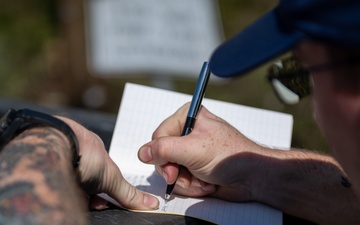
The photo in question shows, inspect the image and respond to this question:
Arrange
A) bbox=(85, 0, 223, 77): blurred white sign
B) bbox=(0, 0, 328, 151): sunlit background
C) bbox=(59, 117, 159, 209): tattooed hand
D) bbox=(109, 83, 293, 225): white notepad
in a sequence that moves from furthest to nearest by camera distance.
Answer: bbox=(0, 0, 328, 151): sunlit background
bbox=(85, 0, 223, 77): blurred white sign
bbox=(109, 83, 293, 225): white notepad
bbox=(59, 117, 159, 209): tattooed hand

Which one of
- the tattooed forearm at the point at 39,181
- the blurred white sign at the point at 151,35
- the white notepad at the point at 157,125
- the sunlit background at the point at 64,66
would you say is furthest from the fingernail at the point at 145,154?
the sunlit background at the point at 64,66

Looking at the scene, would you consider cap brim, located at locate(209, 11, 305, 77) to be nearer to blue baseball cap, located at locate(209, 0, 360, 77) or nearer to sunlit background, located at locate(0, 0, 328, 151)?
blue baseball cap, located at locate(209, 0, 360, 77)

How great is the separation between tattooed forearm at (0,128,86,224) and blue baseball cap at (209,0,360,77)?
296 mm

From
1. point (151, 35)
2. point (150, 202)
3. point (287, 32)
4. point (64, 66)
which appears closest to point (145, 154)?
point (150, 202)

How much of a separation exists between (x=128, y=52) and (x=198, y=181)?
4.73 ft

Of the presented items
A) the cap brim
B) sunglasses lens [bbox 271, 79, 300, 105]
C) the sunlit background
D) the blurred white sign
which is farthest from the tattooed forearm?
the sunlit background

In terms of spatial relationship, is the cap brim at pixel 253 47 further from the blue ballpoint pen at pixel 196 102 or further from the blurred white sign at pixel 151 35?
the blurred white sign at pixel 151 35

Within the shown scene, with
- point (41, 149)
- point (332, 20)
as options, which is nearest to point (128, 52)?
point (41, 149)

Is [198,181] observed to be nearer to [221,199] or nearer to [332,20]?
[221,199]

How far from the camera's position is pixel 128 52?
2.59 metres

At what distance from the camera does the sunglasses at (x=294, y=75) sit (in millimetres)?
846

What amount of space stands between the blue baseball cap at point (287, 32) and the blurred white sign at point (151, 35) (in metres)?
1.55

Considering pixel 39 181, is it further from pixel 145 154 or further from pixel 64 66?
pixel 64 66

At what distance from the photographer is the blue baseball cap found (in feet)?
2.68
